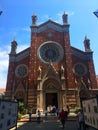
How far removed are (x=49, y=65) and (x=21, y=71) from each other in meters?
5.51

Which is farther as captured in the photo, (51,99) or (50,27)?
(50,27)

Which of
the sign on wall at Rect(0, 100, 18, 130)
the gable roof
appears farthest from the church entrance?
the sign on wall at Rect(0, 100, 18, 130)

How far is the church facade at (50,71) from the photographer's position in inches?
1102

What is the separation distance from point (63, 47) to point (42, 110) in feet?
40.8

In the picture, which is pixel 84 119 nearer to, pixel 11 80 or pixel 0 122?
pixel 0 122

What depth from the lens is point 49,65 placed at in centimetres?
2941

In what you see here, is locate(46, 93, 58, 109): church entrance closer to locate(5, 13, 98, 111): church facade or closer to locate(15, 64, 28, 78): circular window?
locate(5, 13, 98, 111): church facade

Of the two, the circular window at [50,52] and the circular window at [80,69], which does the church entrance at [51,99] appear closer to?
the circular window at [80,69]

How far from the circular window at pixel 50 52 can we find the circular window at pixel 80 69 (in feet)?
11.4

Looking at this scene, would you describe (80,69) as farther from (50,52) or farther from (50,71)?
(50,52)

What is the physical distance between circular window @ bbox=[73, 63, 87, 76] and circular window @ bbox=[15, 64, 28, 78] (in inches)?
361

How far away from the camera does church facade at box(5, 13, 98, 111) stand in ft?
91.9

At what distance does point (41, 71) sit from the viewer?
96.7 ft

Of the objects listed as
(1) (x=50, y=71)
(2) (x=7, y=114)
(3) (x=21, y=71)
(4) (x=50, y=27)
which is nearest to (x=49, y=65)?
(1) (x=50, y=71)
